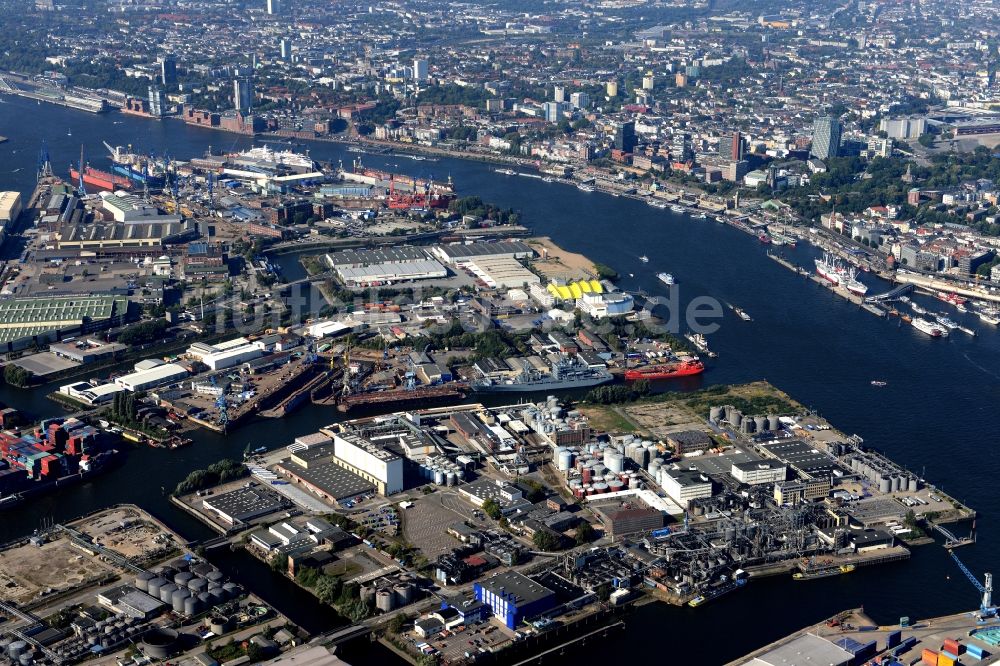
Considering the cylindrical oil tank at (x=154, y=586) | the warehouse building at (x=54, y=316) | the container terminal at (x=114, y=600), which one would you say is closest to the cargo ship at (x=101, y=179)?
the warehouse building at (x=54, y=316)

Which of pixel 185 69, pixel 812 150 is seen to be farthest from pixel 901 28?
pixel 185 69

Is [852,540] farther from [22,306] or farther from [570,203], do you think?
[570,203]

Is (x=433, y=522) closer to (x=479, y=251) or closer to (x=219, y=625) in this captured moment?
(x=219, y=625)

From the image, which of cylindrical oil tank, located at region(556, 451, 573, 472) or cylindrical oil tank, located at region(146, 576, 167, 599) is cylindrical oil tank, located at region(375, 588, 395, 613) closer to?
cylindrical oil tank, located at region(146, 576, 167, 599)

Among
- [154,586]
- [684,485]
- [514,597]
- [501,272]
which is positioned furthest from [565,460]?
[501,272]

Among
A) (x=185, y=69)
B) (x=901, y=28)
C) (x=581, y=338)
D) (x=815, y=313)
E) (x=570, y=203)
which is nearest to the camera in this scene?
(x=581, y=338)

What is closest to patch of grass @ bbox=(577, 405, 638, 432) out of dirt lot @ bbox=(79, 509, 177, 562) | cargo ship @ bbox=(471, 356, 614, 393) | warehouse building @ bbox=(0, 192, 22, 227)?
cargo ship @ bbox=(471, 356, 614, 393)

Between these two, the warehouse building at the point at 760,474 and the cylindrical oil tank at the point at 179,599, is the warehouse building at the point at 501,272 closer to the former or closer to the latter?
the warehouse building at the point at 760,474

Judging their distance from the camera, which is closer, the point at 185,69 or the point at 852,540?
the point at 852,540
